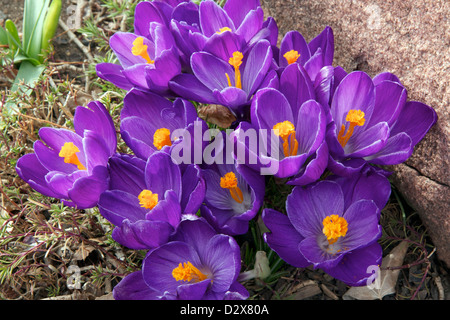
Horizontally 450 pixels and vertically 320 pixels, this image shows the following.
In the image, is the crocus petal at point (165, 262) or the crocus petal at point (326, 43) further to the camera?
the crocus petal at point (326, 43)

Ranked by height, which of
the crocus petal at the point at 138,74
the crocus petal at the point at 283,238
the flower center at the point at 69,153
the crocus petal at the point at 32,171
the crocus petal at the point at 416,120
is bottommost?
the crocus petal at the point at 32,171

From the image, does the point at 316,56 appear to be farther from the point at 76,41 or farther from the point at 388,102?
the point at 76,41

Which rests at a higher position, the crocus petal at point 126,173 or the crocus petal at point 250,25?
the crocus petal at point 250,25

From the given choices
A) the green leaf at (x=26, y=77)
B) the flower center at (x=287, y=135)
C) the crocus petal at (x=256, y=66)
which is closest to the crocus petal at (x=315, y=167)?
the flower center at (x=287, y=135)

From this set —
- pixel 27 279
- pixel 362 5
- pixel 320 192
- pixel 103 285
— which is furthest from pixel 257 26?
pixel 27 279

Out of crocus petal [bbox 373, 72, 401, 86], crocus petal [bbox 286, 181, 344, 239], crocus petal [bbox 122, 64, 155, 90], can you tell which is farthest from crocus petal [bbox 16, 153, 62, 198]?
crocus petal [bbox 373, 72, 401, 86]

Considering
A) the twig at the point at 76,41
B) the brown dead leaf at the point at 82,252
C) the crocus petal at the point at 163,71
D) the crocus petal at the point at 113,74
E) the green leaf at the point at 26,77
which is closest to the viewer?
the crocus petal at the point at 163,71

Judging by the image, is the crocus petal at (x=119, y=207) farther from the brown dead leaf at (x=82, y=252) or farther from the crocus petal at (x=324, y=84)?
the crocus petal at (x=324, y=84)
